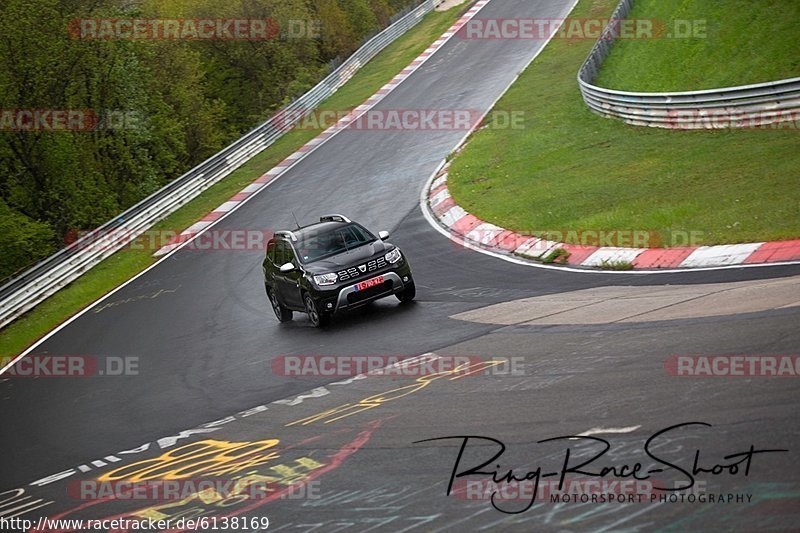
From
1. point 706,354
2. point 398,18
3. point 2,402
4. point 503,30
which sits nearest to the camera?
point 706,354

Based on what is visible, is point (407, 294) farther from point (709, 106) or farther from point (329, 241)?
point (709, 106)

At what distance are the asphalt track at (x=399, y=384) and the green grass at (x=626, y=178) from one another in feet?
5.70

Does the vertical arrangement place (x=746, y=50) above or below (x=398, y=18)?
below

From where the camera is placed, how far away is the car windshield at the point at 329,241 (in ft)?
53.2

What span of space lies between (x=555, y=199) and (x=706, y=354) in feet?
37.0

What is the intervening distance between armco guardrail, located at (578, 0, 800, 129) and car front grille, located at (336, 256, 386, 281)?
995 cm

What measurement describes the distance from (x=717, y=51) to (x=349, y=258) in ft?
46.9

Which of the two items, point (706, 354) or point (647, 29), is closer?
point (706, 354)

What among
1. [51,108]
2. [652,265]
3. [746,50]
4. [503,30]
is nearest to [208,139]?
[51,108]

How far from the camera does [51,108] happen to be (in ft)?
107

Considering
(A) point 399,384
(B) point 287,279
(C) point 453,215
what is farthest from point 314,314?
(C) point 453,215

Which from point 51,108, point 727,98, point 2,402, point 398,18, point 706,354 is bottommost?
point 2,402

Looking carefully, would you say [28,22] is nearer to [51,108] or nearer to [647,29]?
[51,108]

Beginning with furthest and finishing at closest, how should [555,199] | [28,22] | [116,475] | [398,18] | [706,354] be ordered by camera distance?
1. [398,18]
2. [28,22]
3. [555,199]
4. [116,475]
5. [706,354]
